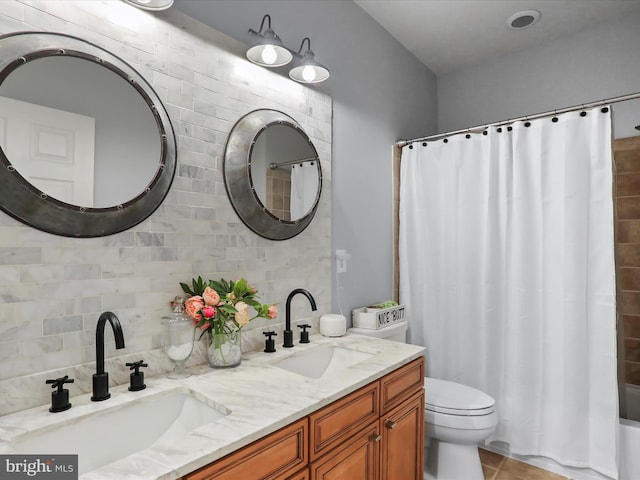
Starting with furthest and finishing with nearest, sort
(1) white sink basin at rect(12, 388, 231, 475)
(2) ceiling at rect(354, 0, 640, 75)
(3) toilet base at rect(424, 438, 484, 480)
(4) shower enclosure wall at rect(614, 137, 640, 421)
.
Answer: (4) shower enclosure wall at rect(614, 137, 640, 421), (2) ceiling at rect(354, 0, 640, 75), (3) toilet base at rect(424, 438, 484, 480), (1) white sink basin at rect(12, 388, 231, 475)

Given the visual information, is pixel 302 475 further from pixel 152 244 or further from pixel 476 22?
pixel 476 22

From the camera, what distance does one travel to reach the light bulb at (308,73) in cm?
189

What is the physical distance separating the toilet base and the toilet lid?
0.22 metres

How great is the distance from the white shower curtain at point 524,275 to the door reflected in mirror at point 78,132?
183cm

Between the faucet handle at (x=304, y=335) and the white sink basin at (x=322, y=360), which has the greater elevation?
the faucet handle at (x=304, y=335)

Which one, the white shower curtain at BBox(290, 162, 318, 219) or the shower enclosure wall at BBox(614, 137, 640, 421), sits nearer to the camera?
the white shower curtain at BBox(290, 162, 318, 219)

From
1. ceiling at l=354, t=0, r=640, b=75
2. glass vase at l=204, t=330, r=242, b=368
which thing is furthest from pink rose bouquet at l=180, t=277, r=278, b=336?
ceiling at l=354, t=0, r=640, b=75

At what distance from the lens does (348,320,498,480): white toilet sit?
6.42 feet

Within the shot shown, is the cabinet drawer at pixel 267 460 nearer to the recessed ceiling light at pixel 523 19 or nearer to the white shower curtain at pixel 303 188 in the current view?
the white shower curtain at pixel 303 188

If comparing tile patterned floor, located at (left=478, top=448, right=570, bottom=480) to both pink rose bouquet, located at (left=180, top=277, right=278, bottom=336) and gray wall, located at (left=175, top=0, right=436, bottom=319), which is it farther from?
pink rose bouquet, located at (left=180, top=277, right=278, bottom=336)

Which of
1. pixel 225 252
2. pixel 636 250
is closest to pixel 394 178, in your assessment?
pixel 225 252

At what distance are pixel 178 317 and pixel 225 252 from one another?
1.17 ft

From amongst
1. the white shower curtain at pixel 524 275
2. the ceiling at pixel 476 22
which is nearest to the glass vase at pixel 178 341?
the white shower curtain at pixel 524 275

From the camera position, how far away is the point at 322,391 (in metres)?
1.27
